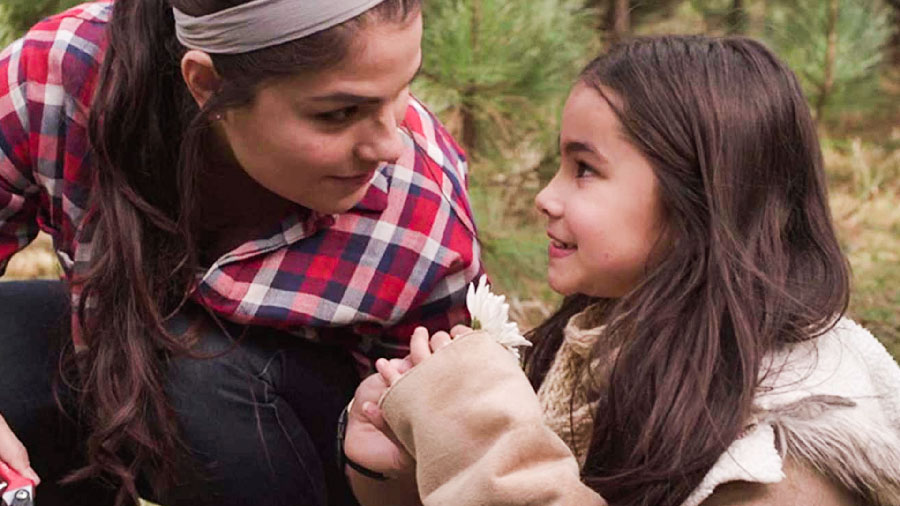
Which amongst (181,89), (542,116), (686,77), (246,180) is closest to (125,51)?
(181,89)

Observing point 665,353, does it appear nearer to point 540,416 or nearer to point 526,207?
point 540,416

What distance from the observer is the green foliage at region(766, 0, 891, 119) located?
2.90 metres

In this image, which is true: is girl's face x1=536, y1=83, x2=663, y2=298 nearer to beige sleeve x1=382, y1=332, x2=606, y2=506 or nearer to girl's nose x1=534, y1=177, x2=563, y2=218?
girl's nose x1=534, y1=177, x2=563, y2=218

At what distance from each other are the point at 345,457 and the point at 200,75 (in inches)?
18.6

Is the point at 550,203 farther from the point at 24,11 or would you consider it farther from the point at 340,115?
the point at 24,11

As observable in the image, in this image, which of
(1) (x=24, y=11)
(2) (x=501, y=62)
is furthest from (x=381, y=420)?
(1) (x=24, y=11)

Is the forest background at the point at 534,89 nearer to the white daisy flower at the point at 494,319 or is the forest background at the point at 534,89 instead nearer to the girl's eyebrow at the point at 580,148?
the girl's eyebrow at the point at 580,148

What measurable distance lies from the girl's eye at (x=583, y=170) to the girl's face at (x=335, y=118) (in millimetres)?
186

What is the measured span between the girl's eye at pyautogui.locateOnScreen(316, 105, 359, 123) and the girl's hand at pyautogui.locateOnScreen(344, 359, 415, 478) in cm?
27

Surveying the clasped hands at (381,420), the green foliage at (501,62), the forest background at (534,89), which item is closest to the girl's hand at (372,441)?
the clasped hands at (381,420)

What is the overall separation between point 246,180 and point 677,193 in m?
0.52

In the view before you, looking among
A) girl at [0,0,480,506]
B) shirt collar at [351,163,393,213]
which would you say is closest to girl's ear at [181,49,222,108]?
girl at [0,0,480,506]

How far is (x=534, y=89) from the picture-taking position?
235 centimetres

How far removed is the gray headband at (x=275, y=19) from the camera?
1.42 m
